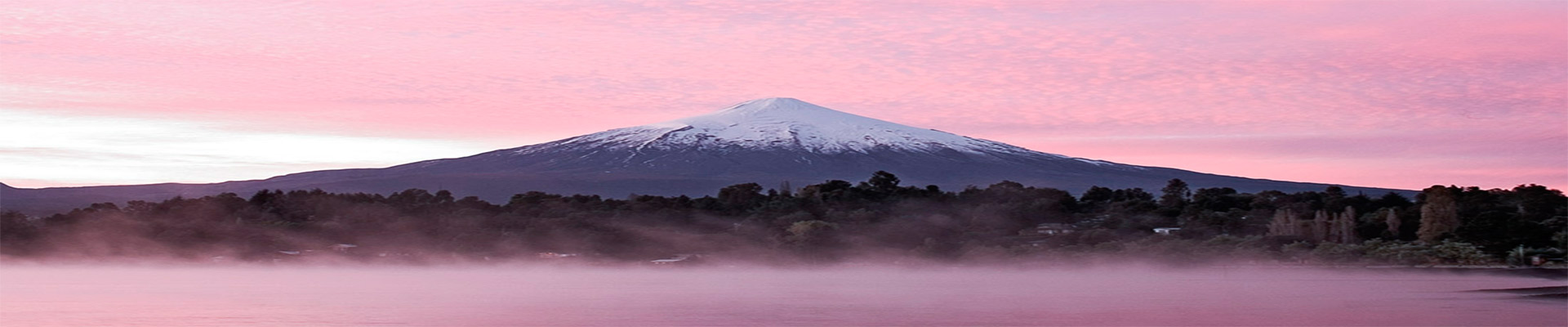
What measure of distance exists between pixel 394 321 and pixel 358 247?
58.6 m

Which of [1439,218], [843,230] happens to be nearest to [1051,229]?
[843,230]

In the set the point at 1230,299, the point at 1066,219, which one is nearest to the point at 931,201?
the point at 1066,219

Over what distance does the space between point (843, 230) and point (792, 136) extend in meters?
72.4

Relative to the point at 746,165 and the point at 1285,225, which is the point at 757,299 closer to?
the point at 1285,225

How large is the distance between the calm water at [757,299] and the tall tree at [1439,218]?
28.5 feet

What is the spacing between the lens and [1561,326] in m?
40.0

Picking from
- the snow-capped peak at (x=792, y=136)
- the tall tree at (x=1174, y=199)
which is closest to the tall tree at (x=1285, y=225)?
the tall tree at (x=1174, y=199)

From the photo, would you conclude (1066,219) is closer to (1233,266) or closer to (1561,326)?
(1233,266)

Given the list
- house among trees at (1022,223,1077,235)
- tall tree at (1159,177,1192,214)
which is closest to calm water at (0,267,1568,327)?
house among trees at (1022,223,1077,235)

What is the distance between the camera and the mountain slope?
459ft

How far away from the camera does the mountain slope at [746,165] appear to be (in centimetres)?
13988

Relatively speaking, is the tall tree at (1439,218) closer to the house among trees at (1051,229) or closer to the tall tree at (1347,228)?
the tall tree at (1347,228)

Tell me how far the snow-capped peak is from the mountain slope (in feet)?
0.61

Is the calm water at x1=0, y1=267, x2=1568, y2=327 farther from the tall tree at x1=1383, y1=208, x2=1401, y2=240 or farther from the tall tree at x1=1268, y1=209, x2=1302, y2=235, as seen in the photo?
the tall tree at x1=1383, y1=208, x2=1401, y2=240
